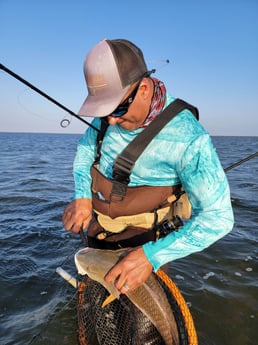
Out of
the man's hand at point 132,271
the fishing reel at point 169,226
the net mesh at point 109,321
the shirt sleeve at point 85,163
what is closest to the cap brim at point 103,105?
the shirt sleeve at point 85,163

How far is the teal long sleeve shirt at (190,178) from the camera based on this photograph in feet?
6.05

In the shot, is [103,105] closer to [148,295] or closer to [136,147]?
[136,147]

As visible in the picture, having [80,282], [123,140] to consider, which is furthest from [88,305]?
[123,140]

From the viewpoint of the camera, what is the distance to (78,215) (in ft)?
8.61

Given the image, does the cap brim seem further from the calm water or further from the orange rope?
the calm water

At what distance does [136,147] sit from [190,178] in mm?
502

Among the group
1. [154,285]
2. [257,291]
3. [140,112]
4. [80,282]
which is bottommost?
[257,291]

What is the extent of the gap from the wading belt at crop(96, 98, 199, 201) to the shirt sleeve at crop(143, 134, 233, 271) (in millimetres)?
317

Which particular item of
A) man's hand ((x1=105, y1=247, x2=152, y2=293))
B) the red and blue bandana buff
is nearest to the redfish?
man's hand ((x1=105, y1=247, x2=152, y2=293))

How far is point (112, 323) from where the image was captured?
2.75 m

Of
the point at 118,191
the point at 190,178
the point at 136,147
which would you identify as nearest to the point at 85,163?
the point at 118,191

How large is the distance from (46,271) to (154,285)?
10.4ft

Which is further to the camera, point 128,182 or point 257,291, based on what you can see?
point 257,291

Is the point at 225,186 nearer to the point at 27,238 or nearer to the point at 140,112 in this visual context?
the point at 140,112
